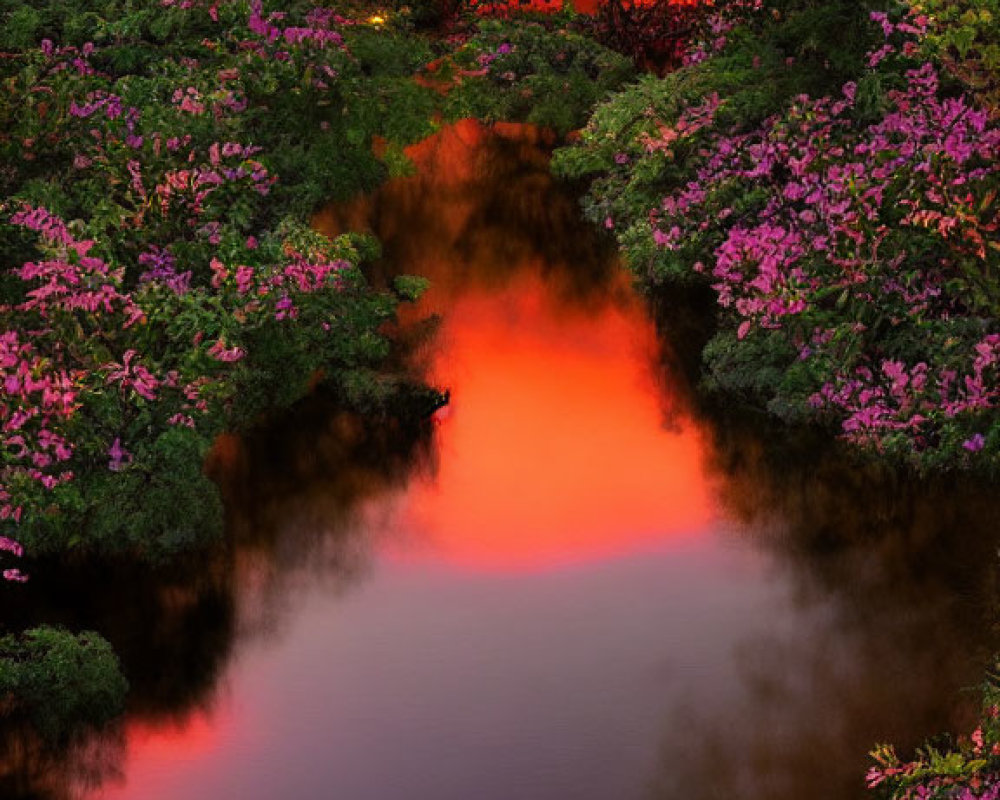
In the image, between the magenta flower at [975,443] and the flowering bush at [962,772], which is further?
the magenta flower at [975,443]

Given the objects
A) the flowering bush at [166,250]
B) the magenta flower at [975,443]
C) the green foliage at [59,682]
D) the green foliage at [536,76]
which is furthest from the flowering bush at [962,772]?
the green foliage at [536,76]

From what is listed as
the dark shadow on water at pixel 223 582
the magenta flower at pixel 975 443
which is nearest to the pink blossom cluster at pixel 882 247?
the magenta flower at pixel 975 443

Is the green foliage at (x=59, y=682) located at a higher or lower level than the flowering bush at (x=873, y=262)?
lower

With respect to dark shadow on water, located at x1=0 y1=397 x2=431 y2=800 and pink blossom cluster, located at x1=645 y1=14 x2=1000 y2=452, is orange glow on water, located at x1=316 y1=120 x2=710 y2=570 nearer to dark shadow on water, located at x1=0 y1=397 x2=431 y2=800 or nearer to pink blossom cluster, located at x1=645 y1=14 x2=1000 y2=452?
dark shadow on water, located at x1=0 y1=397 x2=431 y2=800

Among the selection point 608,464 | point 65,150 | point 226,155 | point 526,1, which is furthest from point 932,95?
point 526,1

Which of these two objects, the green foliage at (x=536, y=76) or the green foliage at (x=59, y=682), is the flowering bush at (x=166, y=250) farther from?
the green foliage at (x=536, y=76)

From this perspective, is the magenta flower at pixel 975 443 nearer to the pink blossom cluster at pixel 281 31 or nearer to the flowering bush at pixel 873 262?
the flowering bush at pixel 873 262

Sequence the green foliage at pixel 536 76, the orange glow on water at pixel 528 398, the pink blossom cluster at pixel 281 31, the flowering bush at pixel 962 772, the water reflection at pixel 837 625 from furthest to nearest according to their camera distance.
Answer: the green foliage at pixel 536 76, the pink blossom cluster at pixel 281 31, the orange glow on water at pixel 528 398, the water reflection at pixel 837 625, the flowering bush at pixel 962 772

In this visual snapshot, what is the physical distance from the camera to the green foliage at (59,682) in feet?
42.0

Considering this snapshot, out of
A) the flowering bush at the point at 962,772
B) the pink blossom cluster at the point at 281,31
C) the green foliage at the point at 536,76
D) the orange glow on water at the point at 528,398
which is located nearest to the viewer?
the flowering bush at the point at 962,772

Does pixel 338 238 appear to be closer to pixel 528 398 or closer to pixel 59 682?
pixel 528 398

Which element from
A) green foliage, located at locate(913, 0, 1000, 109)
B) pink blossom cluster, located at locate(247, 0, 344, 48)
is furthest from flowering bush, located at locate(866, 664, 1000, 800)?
pink blossom cluster, located at locate(247, 0, 344, 48)

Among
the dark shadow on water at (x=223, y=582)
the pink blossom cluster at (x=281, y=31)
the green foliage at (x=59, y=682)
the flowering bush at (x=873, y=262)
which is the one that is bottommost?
the green foliage at (x=59, y=682)

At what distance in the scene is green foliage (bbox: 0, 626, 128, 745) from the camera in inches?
504
